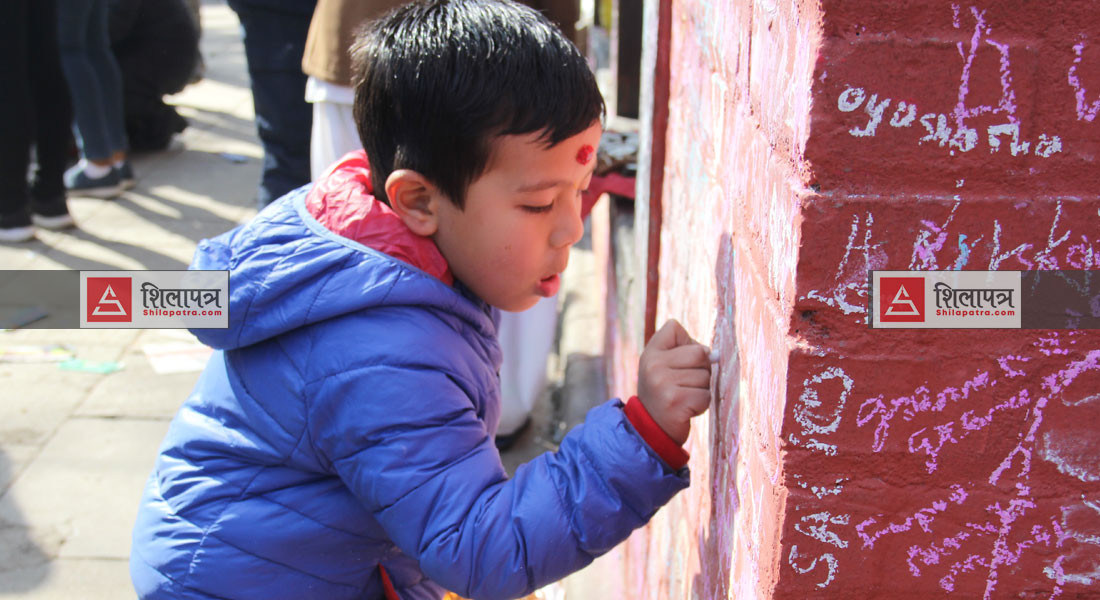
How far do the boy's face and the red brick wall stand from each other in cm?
39

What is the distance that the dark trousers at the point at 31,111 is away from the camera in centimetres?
467

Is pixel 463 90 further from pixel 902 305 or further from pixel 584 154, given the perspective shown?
pixel 902 305

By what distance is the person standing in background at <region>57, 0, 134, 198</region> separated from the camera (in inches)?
201

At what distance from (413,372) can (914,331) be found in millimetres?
661

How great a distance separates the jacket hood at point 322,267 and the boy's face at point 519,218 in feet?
0.14

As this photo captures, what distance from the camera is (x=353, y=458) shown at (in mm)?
1343

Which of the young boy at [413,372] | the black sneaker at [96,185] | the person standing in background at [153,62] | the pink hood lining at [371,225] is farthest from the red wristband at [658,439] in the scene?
the person standing in background at [153,62]

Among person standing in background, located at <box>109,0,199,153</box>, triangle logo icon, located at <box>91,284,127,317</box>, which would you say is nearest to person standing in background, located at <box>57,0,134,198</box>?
person standing in background, located at <box>109,0,199,153</box>

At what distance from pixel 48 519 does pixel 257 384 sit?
73.4 inches

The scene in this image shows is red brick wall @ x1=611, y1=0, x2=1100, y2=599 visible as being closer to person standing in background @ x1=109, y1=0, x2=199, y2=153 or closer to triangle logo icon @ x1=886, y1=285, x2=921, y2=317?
triangle logo icon @ x1=886, y1=285, x2=921, y2=317

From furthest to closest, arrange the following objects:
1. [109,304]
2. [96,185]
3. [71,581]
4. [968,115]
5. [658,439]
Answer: [96,185] < [71,581] < [109,304] < [658,439] < [968,115]

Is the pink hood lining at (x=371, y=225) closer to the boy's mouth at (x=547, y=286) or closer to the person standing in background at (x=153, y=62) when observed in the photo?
the boy's mouth at (x=547, y=286)

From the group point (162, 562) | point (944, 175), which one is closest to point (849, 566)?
point (944, 175)

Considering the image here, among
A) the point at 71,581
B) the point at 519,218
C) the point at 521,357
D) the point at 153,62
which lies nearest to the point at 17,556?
the point at 71,581
